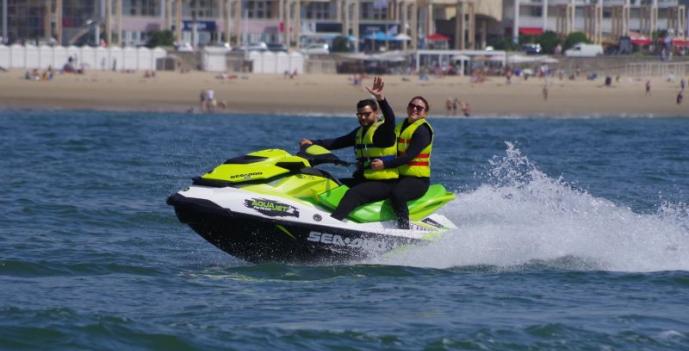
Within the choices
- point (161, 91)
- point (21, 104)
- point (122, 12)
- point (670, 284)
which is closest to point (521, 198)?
point (670, 284)

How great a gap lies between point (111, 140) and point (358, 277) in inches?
717

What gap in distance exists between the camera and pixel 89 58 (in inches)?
2130

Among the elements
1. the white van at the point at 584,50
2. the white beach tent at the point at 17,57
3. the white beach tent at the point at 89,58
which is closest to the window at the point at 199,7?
the white beach tent at the point at 89,58

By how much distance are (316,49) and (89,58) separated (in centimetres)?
1359

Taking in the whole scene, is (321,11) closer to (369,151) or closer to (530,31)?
(530,31)

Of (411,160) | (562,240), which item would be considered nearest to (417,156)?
(411,160)

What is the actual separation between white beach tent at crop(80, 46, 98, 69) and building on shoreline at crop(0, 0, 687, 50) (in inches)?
279

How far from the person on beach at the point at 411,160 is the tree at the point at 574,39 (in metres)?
59.6

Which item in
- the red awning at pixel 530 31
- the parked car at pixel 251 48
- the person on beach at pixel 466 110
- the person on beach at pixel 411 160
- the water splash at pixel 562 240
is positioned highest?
the red awning at pixel 530 31

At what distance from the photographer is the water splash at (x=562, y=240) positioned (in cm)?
1073

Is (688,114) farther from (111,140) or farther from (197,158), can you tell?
(197,158)

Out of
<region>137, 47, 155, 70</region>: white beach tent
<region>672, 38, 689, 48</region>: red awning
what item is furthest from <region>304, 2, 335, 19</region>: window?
<region>137, 47, 155, 70</region>: white beach tent

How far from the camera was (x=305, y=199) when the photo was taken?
10.2 metres

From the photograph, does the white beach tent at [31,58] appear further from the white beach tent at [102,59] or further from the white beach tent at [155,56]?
the white beach tent at [155,56]
